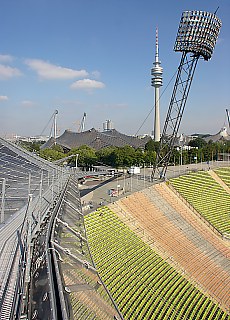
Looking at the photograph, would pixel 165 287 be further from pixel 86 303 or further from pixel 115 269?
pixel 86 303

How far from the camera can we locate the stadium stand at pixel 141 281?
450 inches

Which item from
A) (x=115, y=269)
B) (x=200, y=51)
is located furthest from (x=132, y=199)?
(x=200, y=51)

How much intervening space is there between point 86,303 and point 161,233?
16.3m

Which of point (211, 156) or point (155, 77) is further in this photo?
point (155, 77)

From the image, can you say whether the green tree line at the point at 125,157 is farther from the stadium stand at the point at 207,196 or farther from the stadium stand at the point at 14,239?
the stadium stand at the point at 14,239

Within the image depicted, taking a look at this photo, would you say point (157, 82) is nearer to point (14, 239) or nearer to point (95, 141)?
point (95, 141)

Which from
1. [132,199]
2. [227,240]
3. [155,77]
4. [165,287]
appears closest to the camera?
[165,287]

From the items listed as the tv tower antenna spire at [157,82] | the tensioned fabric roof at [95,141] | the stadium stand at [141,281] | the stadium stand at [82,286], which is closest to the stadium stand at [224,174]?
the stadium stand at [141,281]

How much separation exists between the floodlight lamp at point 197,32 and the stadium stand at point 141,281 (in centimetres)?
1957

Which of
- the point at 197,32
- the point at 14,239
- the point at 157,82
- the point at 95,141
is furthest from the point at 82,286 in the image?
the point at 157,82

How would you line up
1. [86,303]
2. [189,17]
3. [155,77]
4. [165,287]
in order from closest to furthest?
[86,303], [165,287], [189,17], [155,77]

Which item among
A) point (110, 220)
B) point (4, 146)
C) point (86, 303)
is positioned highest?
point (4, 146)

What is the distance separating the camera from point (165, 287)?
13.0m

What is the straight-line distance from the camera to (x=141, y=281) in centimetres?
1291
